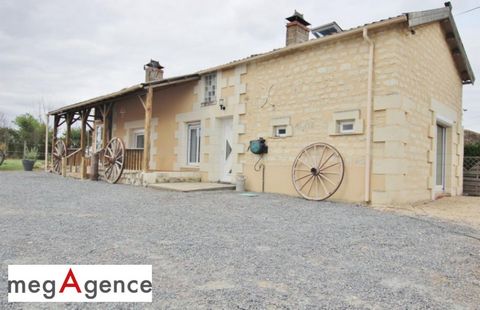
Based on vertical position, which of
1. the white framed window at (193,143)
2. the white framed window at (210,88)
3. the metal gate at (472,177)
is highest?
the white framed window at (210,88)

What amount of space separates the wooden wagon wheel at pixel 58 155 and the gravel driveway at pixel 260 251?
9059mm

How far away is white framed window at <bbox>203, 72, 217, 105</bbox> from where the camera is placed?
32.8 ft

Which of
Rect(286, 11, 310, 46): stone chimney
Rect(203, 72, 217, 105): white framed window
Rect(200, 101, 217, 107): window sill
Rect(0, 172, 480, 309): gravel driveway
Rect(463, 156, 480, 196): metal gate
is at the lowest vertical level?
Rect(0, 172, 480, 309): gravel driveway

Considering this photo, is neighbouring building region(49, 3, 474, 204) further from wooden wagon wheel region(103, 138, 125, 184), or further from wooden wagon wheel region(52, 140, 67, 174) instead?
wooden wagon wheel region(52, 140, 67, 174)

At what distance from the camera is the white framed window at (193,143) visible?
10.5 metres

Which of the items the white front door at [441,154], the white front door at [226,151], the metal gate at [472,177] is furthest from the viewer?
the metal gate at [472,177]

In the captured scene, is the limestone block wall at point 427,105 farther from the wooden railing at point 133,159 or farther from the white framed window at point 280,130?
the wooden railing at point 133,159

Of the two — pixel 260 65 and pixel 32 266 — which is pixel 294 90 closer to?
pixel 260 65

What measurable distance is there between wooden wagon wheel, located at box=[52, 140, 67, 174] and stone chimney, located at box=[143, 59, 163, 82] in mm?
4478

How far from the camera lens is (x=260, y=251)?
3199 millimetres

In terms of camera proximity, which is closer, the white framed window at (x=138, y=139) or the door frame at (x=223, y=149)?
the door frame at (x=223, y=149)

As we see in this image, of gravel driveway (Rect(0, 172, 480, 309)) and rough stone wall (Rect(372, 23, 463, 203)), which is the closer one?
gravel driveway (Rect(0, 172, 480, 309))

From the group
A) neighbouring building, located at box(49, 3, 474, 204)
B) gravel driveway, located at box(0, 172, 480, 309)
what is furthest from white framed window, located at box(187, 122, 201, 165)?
gravel driveway, located at box(0, 172, 480, 309)

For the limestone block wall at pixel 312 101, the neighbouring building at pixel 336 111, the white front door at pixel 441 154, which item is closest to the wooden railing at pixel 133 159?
the neighbouring building at pixel 336 111
